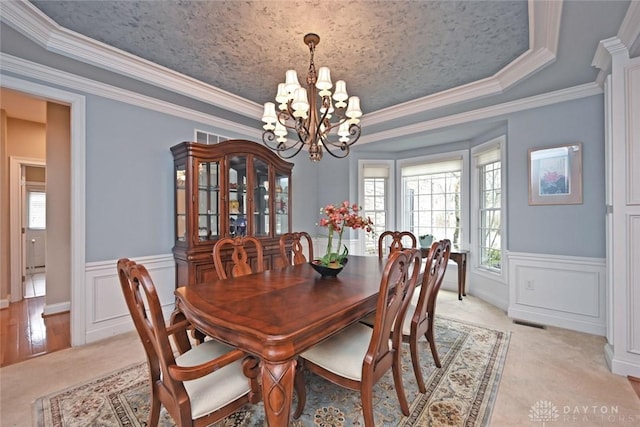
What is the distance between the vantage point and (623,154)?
2107mm

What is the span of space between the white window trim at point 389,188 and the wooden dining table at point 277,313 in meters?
2.79

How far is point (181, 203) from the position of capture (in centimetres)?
314

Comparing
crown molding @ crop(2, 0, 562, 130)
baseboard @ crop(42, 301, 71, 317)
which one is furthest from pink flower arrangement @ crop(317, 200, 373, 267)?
baseboard @ crop(42, 301, 71, 317)

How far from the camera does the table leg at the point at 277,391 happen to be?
1088mm

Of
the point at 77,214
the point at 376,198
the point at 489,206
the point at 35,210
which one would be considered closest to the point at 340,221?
the point at 77,214

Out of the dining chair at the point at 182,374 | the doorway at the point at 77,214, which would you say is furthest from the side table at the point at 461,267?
the doorway at the point at 77,214

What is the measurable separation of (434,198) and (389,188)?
2.50ft

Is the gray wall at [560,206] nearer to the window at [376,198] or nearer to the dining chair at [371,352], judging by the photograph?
the window at [376,198]

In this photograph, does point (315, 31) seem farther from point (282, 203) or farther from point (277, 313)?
point (282, 203)

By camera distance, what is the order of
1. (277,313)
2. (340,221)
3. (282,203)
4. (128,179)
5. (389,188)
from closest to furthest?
1. (277,313)
2. (340,221)
3. (128,179)
4. (282,203)
5. (389,188)

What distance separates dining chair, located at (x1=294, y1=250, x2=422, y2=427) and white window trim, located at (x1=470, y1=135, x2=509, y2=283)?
2.58 metres

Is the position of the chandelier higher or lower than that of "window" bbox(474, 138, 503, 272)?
higher

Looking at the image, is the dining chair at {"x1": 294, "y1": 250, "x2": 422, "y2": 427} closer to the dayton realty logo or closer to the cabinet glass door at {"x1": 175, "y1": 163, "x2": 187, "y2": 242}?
the dayton realty logo

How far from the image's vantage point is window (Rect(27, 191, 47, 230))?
5.70m
